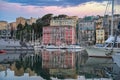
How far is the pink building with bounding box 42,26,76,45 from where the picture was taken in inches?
3922

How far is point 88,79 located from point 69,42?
251ft

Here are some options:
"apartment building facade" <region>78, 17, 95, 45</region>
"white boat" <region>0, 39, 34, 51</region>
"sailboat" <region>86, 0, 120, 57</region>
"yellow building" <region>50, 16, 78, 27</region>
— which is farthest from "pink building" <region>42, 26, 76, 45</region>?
"sailboat" <region>86, 0, 120, 57</region>

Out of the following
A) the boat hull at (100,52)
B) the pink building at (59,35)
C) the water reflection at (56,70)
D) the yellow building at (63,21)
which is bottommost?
the water reflection at (56,70)

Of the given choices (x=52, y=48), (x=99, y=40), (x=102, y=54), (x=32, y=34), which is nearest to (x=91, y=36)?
(x=99, y=40)

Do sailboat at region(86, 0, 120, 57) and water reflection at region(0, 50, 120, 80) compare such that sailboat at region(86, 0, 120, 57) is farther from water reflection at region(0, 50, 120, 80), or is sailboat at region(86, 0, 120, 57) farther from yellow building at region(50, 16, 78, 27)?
yellow building at region(50, 16, 78, 27)

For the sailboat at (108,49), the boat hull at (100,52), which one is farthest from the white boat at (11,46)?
the sailboat at (108,49)

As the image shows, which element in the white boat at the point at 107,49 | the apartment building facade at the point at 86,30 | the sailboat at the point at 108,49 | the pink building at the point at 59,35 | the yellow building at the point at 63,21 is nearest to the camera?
the sailboat at the point at 108,49

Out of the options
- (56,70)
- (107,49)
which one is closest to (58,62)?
(107,49)

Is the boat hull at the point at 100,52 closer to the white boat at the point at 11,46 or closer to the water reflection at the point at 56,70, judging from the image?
the water reflection at the point at 56,70

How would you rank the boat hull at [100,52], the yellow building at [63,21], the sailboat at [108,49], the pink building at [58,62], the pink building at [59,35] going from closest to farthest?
the pink building at [58,62] < the sailboat at [108,49] < the boat hull at [100,52] < the pink building at [59,35] < the yellow building at [63,21]

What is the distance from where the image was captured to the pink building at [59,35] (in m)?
99.6

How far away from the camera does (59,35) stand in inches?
4016

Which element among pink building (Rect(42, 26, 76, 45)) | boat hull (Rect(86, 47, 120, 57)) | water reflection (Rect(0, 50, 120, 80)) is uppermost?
pink building (Rect(42, 26, 76, 45))

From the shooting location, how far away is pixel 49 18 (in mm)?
118812
